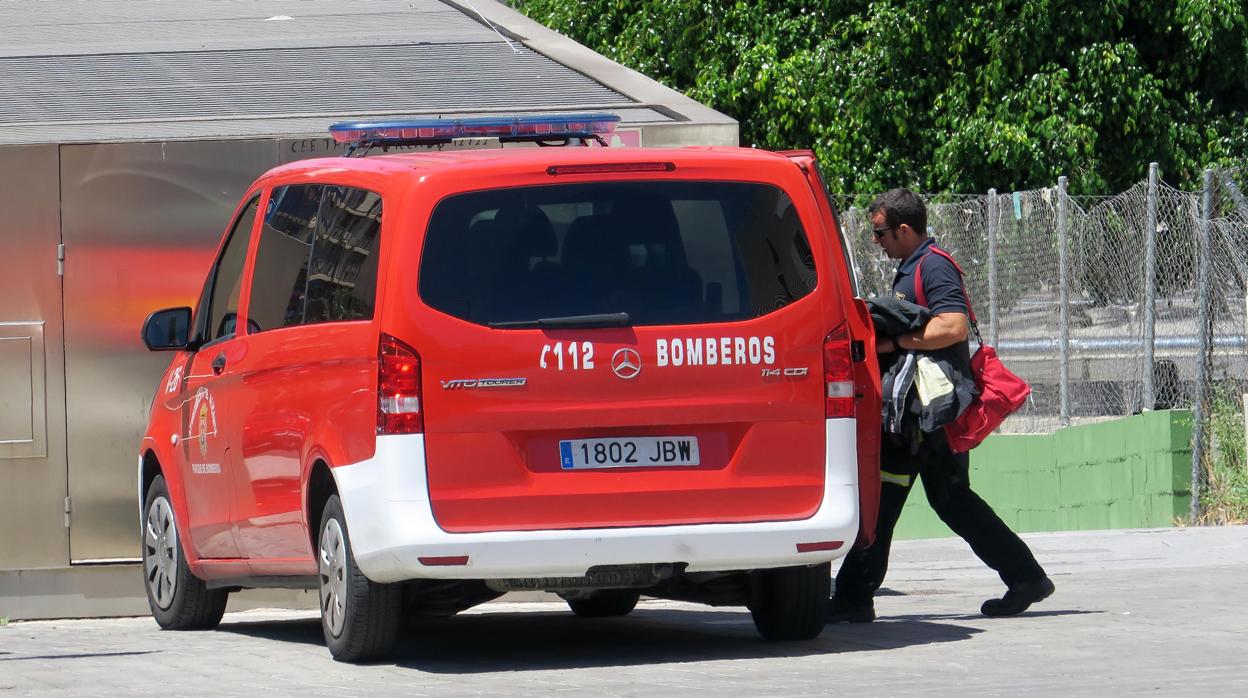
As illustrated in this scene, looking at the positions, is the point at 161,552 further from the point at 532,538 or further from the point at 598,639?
the point at 532,538

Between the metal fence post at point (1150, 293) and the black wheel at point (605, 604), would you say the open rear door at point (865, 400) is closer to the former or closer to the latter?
the black wheel at point (605, 604)

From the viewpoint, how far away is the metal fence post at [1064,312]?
14.3m

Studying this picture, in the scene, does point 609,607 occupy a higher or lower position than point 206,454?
lower

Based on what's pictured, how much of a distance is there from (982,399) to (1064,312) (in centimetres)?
592

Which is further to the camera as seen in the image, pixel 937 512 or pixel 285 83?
pixel 285 83

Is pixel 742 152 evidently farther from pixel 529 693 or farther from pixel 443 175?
pixel 529 693

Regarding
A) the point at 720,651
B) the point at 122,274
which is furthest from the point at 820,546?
the point at 122,274

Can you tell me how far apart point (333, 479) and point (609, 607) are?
8.04ft

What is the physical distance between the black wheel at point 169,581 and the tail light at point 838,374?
3.37 metres

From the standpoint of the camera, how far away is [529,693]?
6.80 m

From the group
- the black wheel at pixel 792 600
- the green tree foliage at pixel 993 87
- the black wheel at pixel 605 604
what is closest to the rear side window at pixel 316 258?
the black wheel at pixel 792 600

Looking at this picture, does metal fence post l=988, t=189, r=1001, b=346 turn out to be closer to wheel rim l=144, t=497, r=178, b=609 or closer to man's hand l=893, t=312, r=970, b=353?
man's hand l=893, t=312, r=970, b=353

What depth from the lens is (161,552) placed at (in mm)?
9961

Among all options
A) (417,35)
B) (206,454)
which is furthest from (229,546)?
(417,35)
